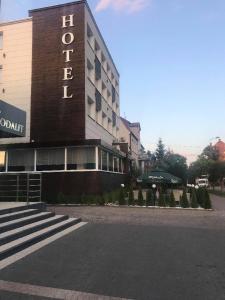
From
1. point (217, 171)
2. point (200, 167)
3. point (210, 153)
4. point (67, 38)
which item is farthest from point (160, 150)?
point (67, 38)

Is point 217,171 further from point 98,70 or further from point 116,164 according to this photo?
point 98,70

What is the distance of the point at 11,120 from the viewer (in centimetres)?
1491

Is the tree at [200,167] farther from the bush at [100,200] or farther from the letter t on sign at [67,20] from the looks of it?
the bush at [100,200]

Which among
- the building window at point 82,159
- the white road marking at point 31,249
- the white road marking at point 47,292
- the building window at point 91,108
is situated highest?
the building window at point 91,108

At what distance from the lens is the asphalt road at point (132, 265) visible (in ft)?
19.1

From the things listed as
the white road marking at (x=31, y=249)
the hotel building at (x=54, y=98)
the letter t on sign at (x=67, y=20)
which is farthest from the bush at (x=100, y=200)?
the letter t on sign at (x=67, y=20)

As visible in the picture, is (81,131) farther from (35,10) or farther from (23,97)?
(35,10)

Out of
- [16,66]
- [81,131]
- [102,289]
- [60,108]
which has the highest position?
[16,66]

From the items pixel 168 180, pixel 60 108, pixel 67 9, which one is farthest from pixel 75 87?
pixel 168 180

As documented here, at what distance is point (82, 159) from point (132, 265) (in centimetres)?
1544

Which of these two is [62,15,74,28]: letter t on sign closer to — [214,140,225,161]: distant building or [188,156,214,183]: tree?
[188,156,214,183]: tree

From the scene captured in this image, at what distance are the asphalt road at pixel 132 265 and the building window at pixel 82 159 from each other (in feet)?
36.5

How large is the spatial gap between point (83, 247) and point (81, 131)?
1460 cm

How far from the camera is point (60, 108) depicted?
76.4 feet
